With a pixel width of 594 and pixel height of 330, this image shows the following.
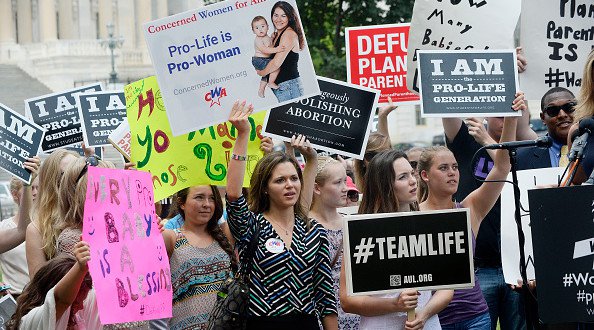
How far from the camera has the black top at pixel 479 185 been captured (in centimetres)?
852

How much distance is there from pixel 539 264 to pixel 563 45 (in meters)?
3.61

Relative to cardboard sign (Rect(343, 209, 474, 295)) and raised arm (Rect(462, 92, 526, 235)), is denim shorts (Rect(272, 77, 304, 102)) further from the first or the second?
cardboard sign (Rect(343, 209, 474, 295))

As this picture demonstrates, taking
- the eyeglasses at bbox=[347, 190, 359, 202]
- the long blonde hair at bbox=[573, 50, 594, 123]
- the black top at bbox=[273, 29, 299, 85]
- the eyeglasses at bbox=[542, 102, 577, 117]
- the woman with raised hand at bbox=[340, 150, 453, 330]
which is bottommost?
the woman with raised hand at bbox=[340, 150, 453, 330]

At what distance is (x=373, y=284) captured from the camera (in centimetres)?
666

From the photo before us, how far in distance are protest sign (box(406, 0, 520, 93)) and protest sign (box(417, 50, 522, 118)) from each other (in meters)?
0.60

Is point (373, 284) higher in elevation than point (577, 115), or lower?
lower

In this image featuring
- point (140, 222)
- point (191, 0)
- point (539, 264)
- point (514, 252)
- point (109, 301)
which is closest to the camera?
point (539, 264)

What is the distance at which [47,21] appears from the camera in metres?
76.6

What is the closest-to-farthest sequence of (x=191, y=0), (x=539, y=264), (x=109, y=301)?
(x=539, y=264)
(x=109, y=301)
(x=191, y=0)

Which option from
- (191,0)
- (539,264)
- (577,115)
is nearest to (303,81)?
(577,115)

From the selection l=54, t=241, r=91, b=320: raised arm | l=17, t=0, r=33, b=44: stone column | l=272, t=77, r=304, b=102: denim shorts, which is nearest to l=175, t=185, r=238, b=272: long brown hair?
l=272, t=77, r=304, b=102: denim shorts

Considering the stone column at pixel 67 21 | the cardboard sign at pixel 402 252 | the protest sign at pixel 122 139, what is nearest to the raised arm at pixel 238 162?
the cardboard sign at pixel 402 252

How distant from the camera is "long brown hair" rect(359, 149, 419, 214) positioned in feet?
24.1

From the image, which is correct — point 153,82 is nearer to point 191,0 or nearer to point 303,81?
point 303,81
